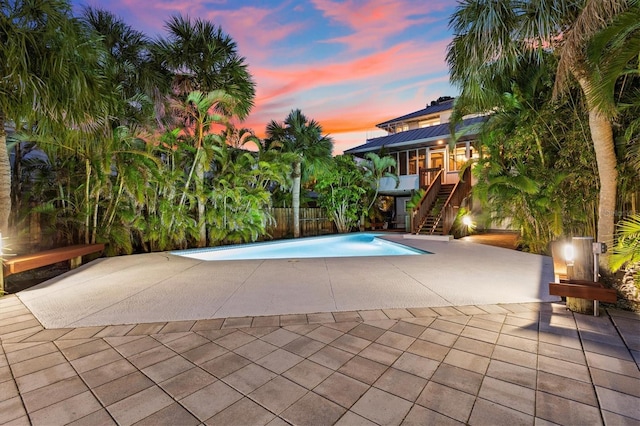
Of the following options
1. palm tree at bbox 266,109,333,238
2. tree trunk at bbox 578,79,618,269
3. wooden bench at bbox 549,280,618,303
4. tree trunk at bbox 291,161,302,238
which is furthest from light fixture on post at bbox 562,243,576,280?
tree trunk at bbox 291,161,302,238

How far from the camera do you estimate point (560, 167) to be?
6082 millimetres

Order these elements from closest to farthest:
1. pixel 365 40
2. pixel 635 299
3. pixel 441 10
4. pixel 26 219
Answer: pixel 635 299
pixel 26 219
pixel 441 10
pixel 365 40

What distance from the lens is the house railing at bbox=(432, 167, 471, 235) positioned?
35.2 ft

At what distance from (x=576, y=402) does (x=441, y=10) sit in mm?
11908

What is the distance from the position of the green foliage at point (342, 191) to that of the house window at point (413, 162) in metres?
4.03

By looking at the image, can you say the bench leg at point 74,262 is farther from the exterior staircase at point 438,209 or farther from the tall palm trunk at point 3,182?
the exterior staircase at point 438,209

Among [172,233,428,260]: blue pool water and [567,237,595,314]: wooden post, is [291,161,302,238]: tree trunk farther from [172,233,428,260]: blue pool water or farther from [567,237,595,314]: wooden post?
[567,237,595,314]: wooden post

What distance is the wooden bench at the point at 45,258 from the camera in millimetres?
4477

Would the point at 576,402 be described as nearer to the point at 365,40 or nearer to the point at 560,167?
the point at 560,167

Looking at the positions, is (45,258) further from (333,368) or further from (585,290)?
(585,290)

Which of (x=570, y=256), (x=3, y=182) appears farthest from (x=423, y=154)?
(x=3, y=182)

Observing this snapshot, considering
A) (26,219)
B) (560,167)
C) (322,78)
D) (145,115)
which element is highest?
(322,78)

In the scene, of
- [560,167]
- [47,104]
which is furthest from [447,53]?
[47,104]

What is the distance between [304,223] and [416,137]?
8.09 m
